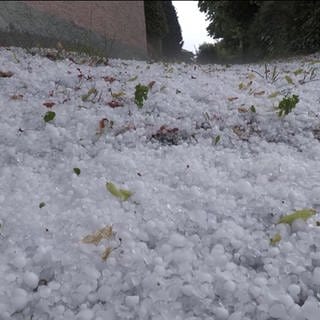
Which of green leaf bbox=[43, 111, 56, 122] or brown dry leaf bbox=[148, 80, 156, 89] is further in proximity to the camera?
brown dry leaf bbox=[148, 80, 156, 89]

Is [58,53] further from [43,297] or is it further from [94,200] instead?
[43,297]

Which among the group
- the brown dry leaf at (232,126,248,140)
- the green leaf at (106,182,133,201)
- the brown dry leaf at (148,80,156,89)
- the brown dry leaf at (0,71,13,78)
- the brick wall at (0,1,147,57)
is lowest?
the green leaf at (106,182,133,201)

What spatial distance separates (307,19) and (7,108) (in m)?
9.09

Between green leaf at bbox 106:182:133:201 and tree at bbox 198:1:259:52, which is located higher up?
tree at bbox 198:1:259:52

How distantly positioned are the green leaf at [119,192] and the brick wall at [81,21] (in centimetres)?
417

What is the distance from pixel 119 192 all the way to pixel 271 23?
10107mm

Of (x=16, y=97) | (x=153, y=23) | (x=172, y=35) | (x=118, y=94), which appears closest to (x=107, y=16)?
(x=153, y=23)

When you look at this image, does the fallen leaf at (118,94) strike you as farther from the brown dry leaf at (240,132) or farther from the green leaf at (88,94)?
the brown dry leaf at (240,132)

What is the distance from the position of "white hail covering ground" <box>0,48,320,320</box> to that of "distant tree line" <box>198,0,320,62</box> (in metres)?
7.57

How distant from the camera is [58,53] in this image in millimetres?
4559

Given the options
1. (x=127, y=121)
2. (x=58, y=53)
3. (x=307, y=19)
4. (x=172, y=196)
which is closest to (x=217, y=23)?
(x=307, y=19)

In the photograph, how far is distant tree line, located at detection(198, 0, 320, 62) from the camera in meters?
9.70

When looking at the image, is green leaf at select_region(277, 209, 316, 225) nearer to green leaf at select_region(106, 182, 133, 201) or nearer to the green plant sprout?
green leaf at select_region(106, 182, 133, 201)

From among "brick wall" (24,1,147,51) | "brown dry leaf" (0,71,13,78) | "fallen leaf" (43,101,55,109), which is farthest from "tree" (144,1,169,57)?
"fallen leaf" (43,101,55,109)
